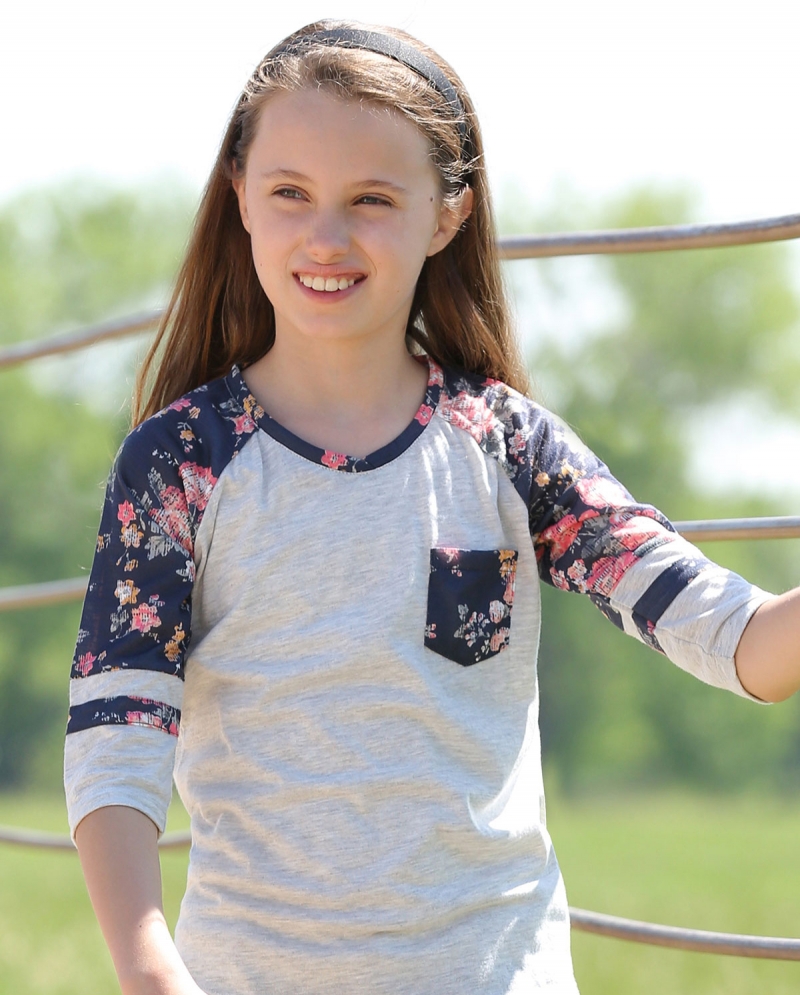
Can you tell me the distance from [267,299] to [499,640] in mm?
425

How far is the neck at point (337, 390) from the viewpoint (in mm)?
1197

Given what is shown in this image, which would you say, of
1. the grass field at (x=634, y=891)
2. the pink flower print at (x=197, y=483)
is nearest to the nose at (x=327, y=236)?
the pink flower print at (x=197, y=483)

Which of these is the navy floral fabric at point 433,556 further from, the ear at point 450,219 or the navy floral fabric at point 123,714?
the ear at point 450,219

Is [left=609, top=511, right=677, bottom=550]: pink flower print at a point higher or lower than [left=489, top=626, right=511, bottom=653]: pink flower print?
higher

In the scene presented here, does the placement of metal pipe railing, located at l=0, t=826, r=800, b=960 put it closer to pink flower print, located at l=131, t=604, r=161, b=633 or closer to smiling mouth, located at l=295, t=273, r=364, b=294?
pink flower print, located at l=131, t=604, r=161, b=633

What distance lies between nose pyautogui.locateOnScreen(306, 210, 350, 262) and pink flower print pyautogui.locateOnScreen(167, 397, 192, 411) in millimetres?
176

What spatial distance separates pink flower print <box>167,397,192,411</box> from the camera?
1.18 meters

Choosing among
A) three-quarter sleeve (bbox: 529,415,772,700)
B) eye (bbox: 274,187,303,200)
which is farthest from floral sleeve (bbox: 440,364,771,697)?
eye (bbox: 274,187,303,200)

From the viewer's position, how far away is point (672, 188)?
23.0 meters

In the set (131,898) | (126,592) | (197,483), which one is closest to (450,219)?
(197,483)

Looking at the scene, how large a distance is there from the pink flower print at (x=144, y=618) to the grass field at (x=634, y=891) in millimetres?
7745

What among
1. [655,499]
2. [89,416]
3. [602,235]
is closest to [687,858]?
[655,499]

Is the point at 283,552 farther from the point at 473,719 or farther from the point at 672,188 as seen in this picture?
the point at 672,188

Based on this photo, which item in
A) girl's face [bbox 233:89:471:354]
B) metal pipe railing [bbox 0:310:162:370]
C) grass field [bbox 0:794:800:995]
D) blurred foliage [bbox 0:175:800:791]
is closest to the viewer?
girl's face [bbox 233:89:471:354]
